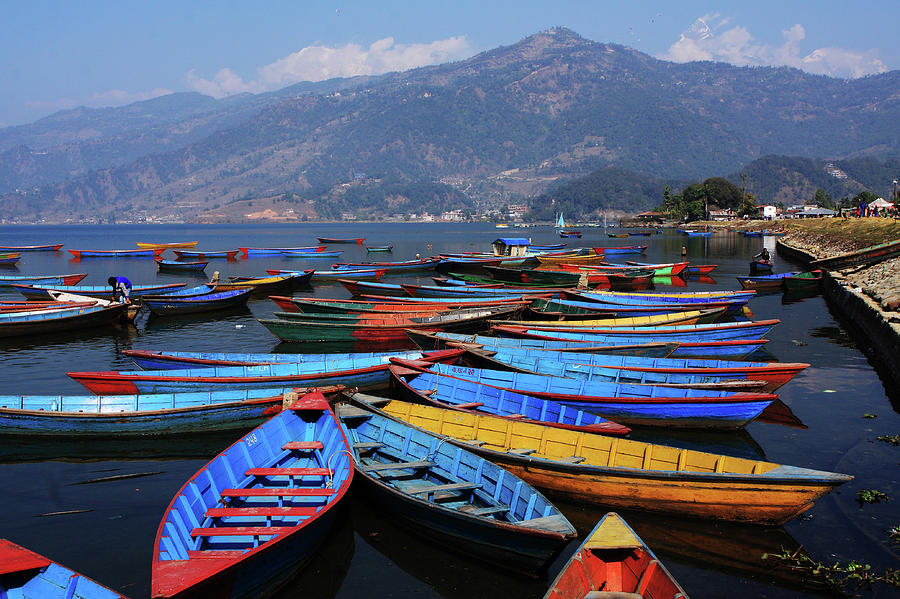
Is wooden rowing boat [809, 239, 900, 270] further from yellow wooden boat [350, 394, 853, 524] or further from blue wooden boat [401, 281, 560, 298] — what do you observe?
yellow wooden boat [350, 394, 853, 524]

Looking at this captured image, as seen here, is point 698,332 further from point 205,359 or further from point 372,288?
point 372,288

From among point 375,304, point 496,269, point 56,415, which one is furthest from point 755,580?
point 496,269

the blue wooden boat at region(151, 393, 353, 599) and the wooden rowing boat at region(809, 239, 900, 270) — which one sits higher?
the wooden rowing boat at region(809, 239, 900, 270)

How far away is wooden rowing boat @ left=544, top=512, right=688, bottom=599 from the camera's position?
18.6ft

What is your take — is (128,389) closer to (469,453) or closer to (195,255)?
(469,453)

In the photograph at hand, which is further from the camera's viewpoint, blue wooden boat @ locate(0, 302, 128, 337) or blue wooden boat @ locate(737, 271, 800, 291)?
blue wooden boat @ locate(737, 271, 800, 291)

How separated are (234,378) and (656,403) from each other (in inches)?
350

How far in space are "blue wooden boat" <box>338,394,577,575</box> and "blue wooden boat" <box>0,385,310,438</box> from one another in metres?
2.94

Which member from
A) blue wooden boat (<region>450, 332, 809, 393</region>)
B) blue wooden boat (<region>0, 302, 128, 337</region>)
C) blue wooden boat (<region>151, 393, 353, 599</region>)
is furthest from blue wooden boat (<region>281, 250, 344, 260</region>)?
blue wooden boat (<region>151, 393, 353, 599</region>)

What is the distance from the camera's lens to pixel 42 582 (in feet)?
19.1

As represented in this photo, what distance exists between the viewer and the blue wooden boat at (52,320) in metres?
22.9

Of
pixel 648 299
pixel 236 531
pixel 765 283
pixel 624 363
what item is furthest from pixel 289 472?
pixel 765 283

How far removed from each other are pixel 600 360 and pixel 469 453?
25.3ft

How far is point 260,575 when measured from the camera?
6.70m
